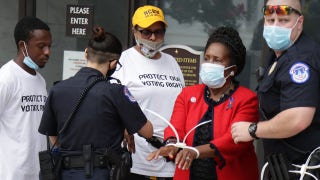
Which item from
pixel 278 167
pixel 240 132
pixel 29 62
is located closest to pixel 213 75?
pixel 240 132

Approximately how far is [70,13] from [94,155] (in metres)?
2.59

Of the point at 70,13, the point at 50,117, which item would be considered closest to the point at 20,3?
the point at 70,13

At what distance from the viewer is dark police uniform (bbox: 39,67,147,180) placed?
115 inches

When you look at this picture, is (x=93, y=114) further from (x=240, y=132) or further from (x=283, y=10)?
(x=283, y=10)

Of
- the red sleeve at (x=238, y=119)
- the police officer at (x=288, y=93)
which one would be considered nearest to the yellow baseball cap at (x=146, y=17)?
the red sleeve at (x=238, y=119)

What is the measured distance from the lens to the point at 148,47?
12.4 feet

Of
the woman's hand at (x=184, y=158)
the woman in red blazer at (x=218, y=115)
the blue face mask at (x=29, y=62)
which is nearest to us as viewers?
the woman's hand at (x=184, y=158)

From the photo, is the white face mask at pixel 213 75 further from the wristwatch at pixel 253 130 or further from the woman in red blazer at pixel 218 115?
the wristwatch at pixel 253 130

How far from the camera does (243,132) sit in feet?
9.21

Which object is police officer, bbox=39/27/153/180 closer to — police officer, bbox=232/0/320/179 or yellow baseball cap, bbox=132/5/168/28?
police officer, bbox=232/0/320/179

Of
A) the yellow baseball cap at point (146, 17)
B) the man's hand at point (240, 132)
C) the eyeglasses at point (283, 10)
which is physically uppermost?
the eyeglasses at point (283, 10)

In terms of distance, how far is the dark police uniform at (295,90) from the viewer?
2607 mm

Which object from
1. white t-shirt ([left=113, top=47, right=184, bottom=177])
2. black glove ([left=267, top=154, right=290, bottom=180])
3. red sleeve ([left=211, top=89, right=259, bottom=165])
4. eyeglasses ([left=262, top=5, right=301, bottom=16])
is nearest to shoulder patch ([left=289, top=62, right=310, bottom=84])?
eyeglasses ([left=262, top=5, right=301, bottom=16])

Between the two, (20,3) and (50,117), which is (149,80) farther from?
(20,3)
